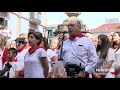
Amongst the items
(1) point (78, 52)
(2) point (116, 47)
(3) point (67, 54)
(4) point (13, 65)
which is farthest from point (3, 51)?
(2) point (116, 47)

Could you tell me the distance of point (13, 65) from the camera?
3.18 metres

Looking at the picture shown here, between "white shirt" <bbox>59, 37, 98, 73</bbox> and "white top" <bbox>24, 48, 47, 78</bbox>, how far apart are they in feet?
0.89

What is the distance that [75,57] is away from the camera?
2871 millimetres

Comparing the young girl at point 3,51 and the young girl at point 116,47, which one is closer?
the young girl at point 116,47

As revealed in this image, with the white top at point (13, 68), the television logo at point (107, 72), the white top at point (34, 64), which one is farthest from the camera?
the white top at point (13, 68)

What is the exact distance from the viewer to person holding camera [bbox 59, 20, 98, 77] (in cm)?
285

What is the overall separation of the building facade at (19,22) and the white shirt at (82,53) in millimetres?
515

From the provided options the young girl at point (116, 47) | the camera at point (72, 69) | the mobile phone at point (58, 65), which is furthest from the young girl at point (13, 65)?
the young girl at point (116, 47)

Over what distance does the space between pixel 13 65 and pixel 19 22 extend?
28.9 inches

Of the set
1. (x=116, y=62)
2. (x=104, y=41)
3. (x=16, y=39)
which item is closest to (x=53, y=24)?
(x=16, y=39)

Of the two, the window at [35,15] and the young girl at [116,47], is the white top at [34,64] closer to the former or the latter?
the window at [35,15]

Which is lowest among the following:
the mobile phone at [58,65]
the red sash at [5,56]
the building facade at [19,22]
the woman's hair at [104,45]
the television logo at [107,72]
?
the television logo at [107,72]

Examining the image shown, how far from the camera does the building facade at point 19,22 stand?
3.29 m
